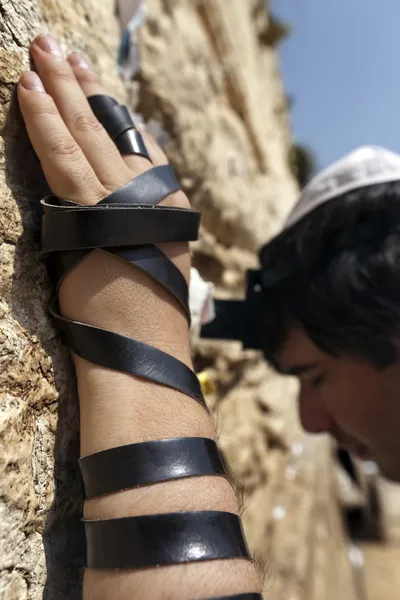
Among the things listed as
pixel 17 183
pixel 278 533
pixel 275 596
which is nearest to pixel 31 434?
pixel 17 183

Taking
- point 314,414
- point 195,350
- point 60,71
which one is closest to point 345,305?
point 314,414

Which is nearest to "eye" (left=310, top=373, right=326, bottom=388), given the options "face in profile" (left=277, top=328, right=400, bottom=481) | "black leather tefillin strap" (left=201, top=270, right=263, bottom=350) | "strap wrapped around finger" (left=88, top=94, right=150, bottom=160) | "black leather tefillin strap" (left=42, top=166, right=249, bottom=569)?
"face in profile" (left=277, top=328, right=400, bottom=481)

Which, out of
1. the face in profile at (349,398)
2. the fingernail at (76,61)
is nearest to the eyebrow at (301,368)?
the face in profile at (349,398)

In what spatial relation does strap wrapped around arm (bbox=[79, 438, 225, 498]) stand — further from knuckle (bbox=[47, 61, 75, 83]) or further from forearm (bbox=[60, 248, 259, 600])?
knuckle (bbox=[47, 61, 75, 83])

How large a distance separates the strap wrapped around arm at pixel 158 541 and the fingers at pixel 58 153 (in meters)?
0.32

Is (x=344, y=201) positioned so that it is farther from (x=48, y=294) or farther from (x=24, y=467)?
(x=24, y=467)

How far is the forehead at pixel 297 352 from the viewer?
3.11ft

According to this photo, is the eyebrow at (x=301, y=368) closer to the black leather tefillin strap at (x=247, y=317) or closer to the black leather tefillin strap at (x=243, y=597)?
the black leather tefillin strap at (x=247, y=317)

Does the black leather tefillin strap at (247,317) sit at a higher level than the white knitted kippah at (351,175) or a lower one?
lower

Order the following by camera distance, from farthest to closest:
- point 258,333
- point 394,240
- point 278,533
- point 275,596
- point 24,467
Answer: point 278,533, point 275,596, point 258,333, point 394,240, point 24,467

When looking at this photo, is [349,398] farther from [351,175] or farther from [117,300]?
[117,300]

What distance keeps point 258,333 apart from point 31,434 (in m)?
0.62

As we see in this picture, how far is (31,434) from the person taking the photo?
47 cm

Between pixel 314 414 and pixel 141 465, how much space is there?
64cm
